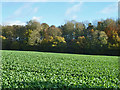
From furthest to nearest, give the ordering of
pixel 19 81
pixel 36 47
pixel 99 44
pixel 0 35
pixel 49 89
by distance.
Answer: pixel 0 35 → pixel 36 47 → pixel 99 44 → pixel 19 81 → pixel 49 89

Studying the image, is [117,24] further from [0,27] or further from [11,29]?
[0,27]

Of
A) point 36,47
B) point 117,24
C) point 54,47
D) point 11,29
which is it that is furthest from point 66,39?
point 11,29

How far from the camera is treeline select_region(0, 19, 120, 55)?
30234mm

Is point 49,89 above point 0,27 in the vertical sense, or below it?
below

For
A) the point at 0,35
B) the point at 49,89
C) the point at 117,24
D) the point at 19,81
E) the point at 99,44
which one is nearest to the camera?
the point at 49,89

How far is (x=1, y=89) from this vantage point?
5301 millimetres

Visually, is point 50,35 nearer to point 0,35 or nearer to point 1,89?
point 0,35

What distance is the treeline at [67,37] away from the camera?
30.2 metres

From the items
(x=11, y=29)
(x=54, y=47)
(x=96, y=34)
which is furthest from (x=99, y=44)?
(x=11, y=29)

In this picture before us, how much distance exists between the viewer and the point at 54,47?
33375 mm

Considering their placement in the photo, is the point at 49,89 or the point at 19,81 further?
the point at 19,81

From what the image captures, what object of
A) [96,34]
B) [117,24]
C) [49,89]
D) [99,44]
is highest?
[117,24]

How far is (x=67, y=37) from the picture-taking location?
35188 millimetres

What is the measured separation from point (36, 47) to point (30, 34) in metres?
3.72
